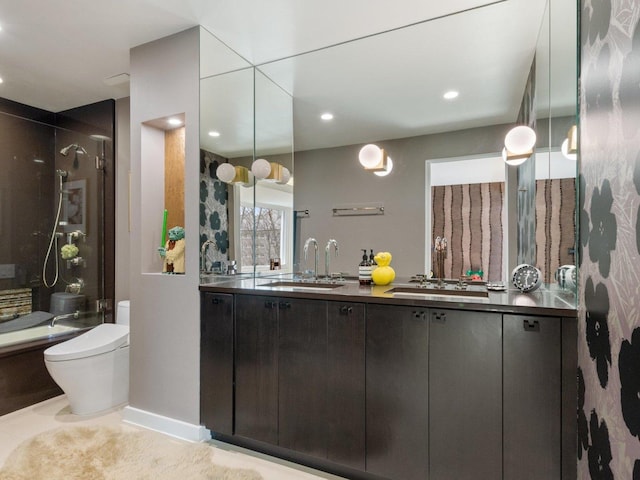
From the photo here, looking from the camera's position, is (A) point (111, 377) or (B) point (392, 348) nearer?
(B) point (392, 348)

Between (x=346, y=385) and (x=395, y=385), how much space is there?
0.26m

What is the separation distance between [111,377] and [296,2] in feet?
9.47

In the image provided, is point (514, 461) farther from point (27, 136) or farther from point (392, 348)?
point (27, 136)

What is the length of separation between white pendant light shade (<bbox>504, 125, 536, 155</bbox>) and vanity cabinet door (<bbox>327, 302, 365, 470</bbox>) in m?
1.34

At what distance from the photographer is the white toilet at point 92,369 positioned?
2.43 metres

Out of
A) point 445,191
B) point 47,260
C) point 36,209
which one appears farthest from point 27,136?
point 445,191

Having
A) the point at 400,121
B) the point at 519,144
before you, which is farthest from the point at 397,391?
the point at 400,121

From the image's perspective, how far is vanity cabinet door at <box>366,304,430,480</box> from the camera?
1648mm

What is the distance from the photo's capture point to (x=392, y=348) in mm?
1717

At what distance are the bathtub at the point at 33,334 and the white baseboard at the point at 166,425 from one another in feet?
3.67

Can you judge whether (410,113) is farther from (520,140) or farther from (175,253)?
(175,253)

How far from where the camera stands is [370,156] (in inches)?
101

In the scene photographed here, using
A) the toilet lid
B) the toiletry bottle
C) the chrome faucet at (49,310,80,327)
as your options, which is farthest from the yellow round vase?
the chrome faucet at (49,310,80,327)

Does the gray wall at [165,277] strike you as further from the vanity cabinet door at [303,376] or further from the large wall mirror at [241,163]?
the vanity cabinet door at [303,376]
